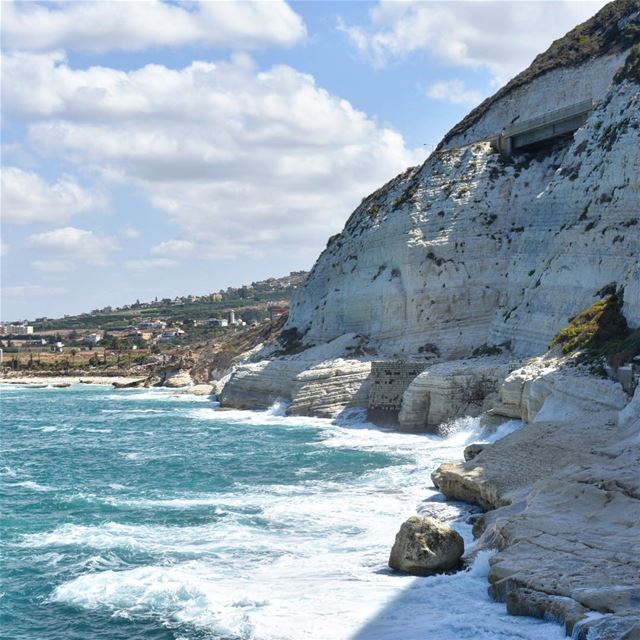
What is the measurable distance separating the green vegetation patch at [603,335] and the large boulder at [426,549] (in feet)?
36.5

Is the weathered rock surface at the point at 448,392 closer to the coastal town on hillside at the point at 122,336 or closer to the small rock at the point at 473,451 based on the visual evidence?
the small rock at the point at 473,451

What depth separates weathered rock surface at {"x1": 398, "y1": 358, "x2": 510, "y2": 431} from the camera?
32906 millimetres

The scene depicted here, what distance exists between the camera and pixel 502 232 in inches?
1687

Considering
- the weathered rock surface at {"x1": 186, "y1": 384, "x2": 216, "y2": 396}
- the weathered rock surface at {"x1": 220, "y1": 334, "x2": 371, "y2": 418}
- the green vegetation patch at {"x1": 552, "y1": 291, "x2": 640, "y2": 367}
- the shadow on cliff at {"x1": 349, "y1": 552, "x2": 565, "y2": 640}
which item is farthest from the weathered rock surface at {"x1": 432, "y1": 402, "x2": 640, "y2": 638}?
the weathered rock surface at {"x1": 186, "y1": 384, "x2": 216, "y2": 396}

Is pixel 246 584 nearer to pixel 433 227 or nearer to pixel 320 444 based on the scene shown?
pixel 320 444

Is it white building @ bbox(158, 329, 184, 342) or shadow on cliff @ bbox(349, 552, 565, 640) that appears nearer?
shadow on cliff @ bbox(349, 552, 565, 640)

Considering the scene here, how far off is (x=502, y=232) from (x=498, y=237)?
37 cm

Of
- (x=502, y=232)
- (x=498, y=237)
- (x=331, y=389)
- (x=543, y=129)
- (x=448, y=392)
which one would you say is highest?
(x=543, y=129)

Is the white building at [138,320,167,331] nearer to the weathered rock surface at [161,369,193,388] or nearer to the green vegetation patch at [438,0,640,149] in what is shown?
the weathered rock surface at [161,369,193,388]

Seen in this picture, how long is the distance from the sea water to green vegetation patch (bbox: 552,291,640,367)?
11.3 ft

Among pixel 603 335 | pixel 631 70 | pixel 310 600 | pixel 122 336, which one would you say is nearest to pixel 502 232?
pixel 631 70

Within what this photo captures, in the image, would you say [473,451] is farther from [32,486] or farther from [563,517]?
[32,486]

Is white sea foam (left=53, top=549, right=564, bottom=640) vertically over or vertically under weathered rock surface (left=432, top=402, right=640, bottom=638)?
under

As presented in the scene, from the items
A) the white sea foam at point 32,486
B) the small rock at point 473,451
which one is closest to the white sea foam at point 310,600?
the small rock at point 473,451
